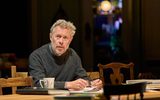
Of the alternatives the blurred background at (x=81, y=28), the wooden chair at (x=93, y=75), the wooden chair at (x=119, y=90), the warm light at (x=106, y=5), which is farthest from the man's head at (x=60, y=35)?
the warm light at (x=106, y=5)

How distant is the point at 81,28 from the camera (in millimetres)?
10727

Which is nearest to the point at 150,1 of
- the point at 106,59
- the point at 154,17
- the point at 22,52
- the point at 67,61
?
the point at 154,17

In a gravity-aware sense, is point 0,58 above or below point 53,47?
below

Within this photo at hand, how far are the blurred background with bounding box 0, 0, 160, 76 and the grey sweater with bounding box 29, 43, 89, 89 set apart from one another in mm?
6393

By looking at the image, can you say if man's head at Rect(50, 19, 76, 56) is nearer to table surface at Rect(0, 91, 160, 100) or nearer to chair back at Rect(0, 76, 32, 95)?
chair back at Rect(0, 76, 32, 95)

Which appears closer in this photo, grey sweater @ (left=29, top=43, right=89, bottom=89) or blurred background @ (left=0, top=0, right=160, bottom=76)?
grey sweater @ (left=29, top=43, right=89, bottom=89)

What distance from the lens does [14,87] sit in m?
3.28

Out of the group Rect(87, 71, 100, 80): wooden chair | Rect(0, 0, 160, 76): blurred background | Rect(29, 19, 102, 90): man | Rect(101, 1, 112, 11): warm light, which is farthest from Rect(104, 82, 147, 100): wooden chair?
Rect(101, 1, 112, 11): warm light

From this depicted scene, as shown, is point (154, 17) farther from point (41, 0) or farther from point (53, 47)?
point (53, 47)

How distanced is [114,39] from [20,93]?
35.3 feet

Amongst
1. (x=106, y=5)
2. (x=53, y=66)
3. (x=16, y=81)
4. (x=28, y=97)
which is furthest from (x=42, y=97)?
(x=106, y=5)

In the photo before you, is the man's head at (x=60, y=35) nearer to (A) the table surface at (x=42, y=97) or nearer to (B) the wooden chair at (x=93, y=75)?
(B) the wooden chair at (x=93, y=75)

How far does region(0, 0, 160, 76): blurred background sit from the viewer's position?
1030 centimetres

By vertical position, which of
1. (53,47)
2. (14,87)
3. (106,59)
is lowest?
(106,59)
